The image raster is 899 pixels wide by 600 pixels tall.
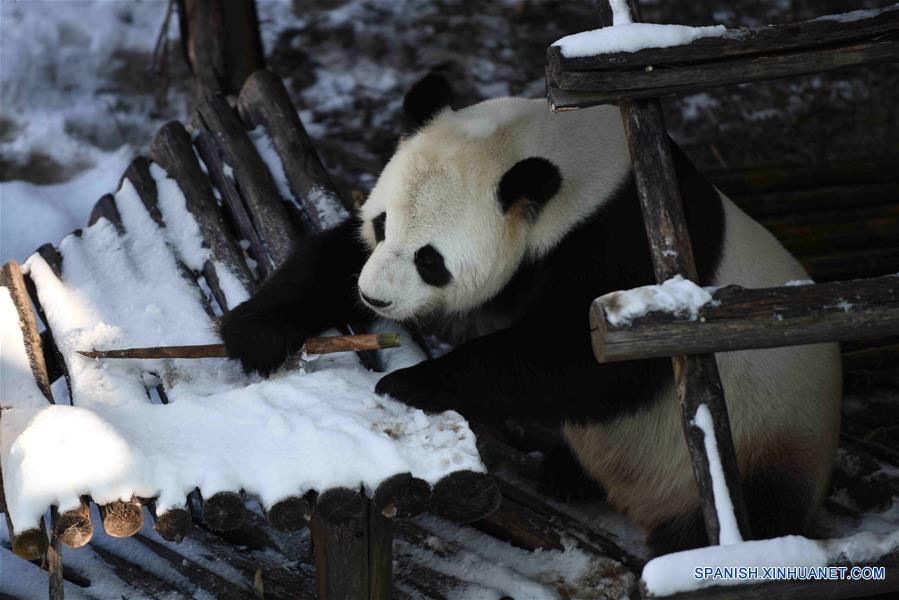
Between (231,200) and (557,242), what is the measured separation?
1.65 metres

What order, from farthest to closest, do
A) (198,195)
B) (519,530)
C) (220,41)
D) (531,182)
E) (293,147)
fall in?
(220,41)
(293,147)
(198,195)
(519,530)
(531,182)

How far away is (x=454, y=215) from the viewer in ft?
9.85

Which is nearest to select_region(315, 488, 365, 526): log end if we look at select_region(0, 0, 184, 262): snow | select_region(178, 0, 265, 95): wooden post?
select_region(178, 0, 265, 95): wooden post

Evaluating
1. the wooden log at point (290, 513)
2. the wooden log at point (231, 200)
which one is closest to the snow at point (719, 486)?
the wooden log at point (290, 513)

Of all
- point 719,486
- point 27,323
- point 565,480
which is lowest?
point 565,480

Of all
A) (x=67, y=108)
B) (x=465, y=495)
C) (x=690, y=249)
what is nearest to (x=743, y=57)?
(x=690, y=249)

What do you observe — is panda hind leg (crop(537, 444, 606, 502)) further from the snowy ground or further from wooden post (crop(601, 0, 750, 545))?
the snowy ground

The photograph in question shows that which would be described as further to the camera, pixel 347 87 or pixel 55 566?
pixel 347 87

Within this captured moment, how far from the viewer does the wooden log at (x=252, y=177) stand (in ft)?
13.0

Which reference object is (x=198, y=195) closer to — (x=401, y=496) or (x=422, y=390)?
(x=422, y=390)

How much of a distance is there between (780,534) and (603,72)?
4.80 ft

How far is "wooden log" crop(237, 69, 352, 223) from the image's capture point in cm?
407

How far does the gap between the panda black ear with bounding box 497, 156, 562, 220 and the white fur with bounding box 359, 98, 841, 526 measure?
0.08 metres

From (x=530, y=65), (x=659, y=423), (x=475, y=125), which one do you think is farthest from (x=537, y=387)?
(x=530, y=65)
